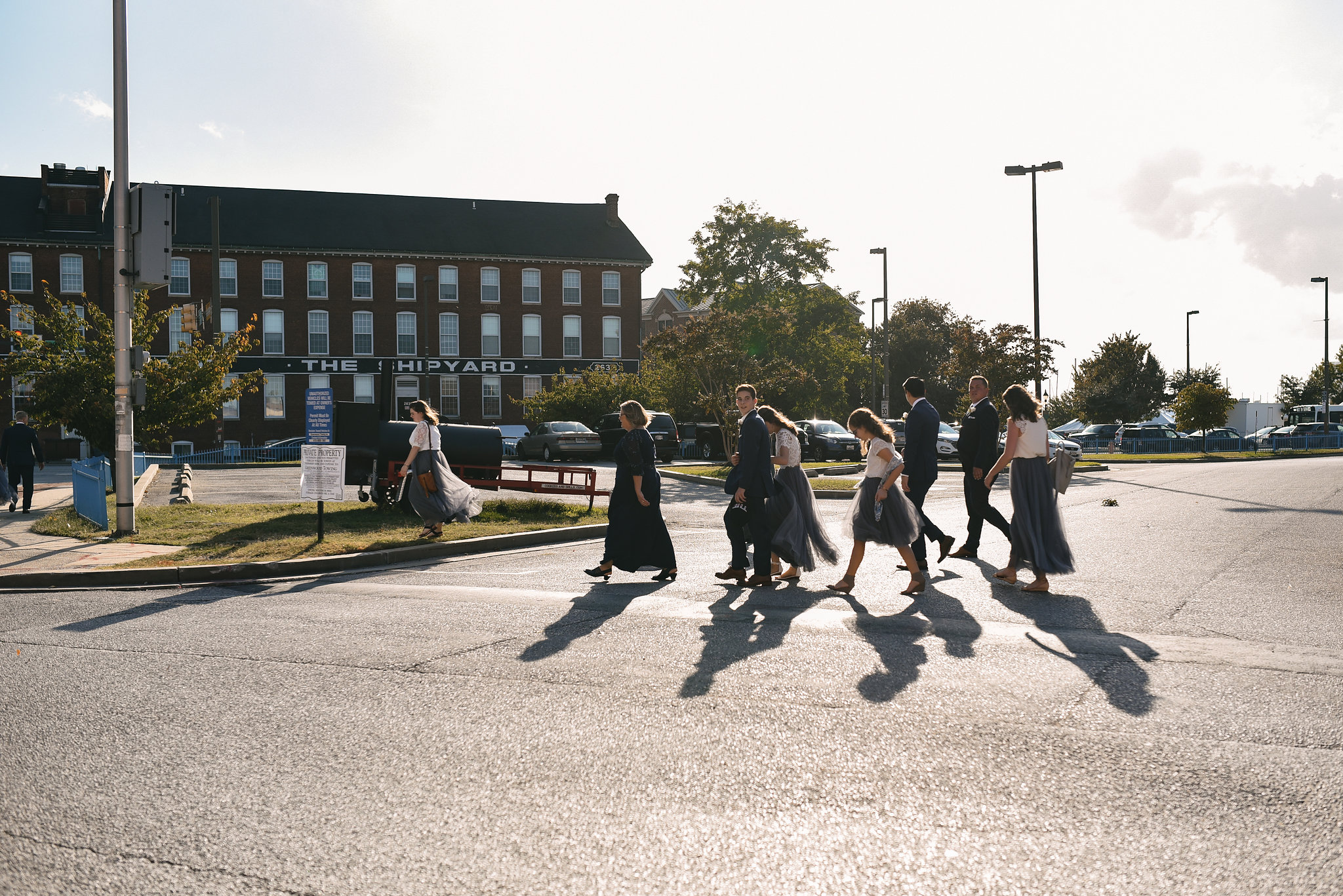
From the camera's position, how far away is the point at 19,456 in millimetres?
16203

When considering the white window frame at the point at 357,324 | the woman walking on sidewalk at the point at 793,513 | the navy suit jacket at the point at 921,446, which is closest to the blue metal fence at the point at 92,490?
the woman walking on sidewalk at the point at 793,513

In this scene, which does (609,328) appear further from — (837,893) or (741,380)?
(837,893)

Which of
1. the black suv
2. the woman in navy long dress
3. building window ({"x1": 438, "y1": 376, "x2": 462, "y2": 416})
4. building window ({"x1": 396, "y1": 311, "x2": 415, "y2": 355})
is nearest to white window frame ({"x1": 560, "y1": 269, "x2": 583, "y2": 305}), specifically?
building window ({"x1": 438, "y1": 376, "x2": 462, "y2": 416})

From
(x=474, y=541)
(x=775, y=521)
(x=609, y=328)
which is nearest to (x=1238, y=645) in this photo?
(x=775, y=521)

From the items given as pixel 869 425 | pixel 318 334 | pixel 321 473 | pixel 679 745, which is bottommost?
pixel 679 745

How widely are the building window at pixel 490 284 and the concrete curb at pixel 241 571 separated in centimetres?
4565

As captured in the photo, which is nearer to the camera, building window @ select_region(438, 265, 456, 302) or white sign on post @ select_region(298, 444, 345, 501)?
white sign on post @ select_region(298, 444, 345, 501)

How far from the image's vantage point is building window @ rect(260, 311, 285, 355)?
53.2 meters

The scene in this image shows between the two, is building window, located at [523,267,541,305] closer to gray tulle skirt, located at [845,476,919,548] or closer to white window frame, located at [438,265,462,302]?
white window frame, located at [438,265,462,302]

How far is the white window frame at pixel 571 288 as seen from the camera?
188 ft

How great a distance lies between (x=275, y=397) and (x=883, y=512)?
50.3 metres

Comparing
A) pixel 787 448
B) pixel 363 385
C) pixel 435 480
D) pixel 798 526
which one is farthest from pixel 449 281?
pixel 798 526

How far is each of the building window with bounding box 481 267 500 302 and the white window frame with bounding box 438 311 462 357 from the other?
75.1 inches

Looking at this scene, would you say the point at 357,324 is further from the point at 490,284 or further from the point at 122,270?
the point at 122,270
